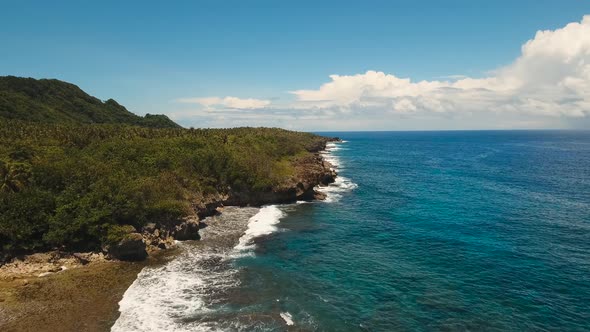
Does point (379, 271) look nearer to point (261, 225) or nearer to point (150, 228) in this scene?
point (261, 225)

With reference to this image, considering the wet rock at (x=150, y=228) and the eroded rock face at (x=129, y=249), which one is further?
the wet rock at (x=150, y=228)

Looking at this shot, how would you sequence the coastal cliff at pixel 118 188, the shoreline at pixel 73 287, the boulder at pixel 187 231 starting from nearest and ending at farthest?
the shoreline at pixel 73 287, the coastal cliff at pixel 118 188, the boulder at pixel 187 231

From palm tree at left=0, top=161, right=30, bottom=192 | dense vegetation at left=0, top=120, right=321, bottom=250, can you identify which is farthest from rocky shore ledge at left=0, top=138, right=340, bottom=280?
palm tree at left=0, top=161, right=30, bottom=192

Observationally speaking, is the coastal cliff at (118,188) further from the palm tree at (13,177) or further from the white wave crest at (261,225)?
the white wave crest at (261,225)

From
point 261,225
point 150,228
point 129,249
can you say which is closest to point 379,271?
point 261,225

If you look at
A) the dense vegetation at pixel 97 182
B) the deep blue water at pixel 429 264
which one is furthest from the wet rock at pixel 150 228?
the deep blue water at pixel 429 264

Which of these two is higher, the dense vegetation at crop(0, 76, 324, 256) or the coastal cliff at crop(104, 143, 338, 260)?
the dense vegetation at crop(0, 76, 324, 256)

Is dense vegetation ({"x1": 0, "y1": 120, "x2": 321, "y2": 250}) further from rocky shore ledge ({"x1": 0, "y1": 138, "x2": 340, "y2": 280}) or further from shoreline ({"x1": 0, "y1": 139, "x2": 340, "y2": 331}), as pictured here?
shoreline ({"x1": 0, "y1": 139, "x2": 340, "y2": 331})
